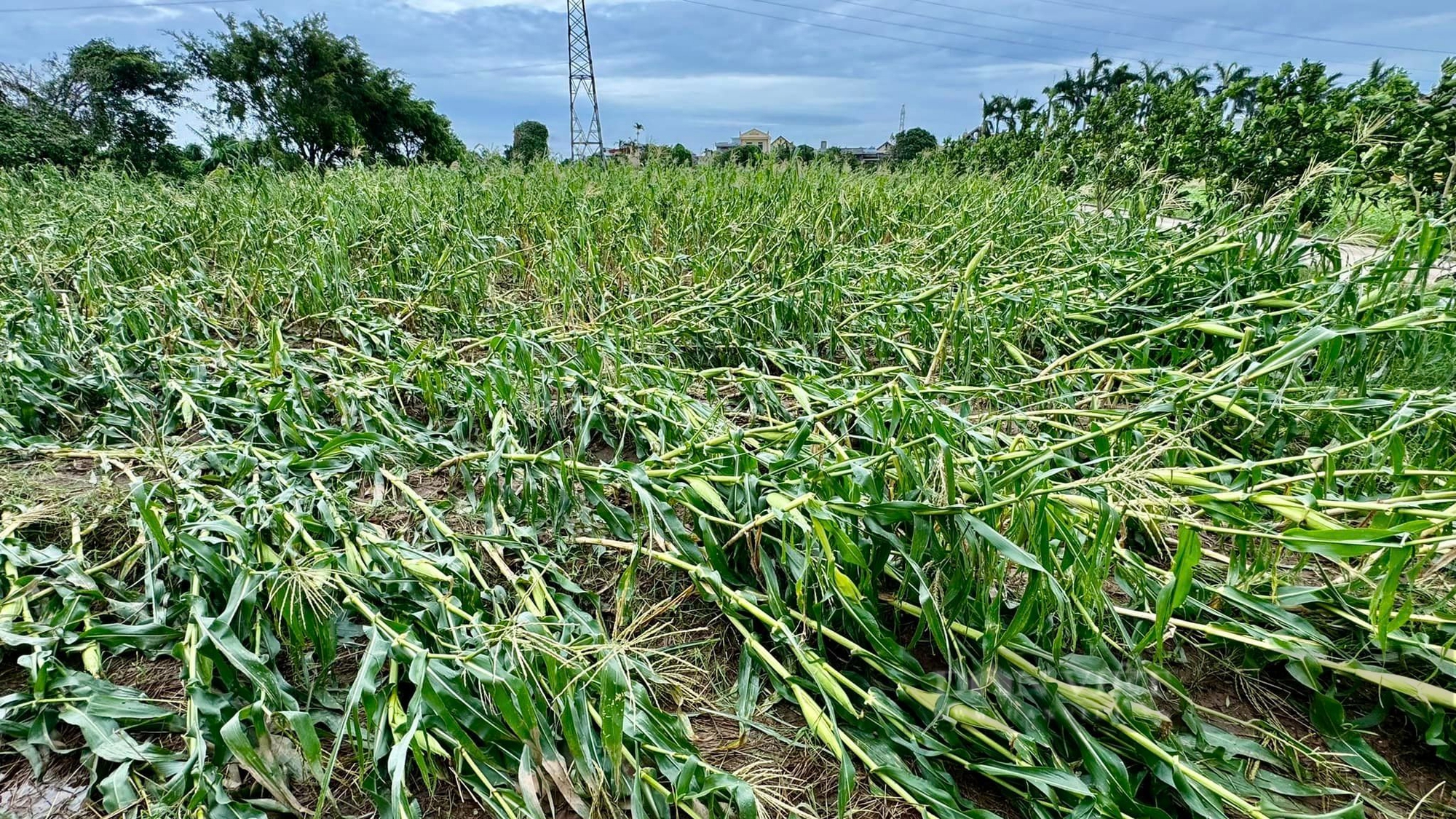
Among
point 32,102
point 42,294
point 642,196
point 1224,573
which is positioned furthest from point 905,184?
point 32,102

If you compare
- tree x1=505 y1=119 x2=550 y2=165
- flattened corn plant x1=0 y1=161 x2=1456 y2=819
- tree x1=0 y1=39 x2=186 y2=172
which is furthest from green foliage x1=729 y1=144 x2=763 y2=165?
tree x1=0 y1=39 x2=186 y2=172

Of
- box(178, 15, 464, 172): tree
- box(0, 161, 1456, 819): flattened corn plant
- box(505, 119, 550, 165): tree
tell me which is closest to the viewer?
box(0, 161, 1456, 819): flattened corn plant

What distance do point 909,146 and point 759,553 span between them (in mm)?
14880

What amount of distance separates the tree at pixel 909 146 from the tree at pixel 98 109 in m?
16.8

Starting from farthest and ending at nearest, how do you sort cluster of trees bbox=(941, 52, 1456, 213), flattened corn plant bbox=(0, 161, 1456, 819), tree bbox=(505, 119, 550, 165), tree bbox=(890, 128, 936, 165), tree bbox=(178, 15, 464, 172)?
tree bbox=(178, 15, 464, 172) < tree bbox=(890, 128, 936, 165) < tree bbox=(505, 119, 550, 165) < cluster of trees bbox=(941, 52, 1456, 213) < flattened corn plant bbox=(0, 161, 1456, 819)

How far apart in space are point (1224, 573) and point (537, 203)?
4.31 m

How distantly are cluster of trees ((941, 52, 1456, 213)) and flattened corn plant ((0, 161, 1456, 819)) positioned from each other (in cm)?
151

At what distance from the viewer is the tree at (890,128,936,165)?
12258 millimetres

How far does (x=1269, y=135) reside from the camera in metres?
5.69

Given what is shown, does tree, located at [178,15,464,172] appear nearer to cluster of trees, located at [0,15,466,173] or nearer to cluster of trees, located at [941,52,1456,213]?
cluster of trees, located at [0,15,466,173]

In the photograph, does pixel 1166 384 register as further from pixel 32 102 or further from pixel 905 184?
pixel 32 102

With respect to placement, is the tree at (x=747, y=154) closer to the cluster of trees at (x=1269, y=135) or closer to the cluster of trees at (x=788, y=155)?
the cluster of trees at (x=788, y=155)

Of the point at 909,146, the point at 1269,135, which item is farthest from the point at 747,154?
the point at 909,146

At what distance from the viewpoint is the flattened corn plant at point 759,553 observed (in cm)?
115
